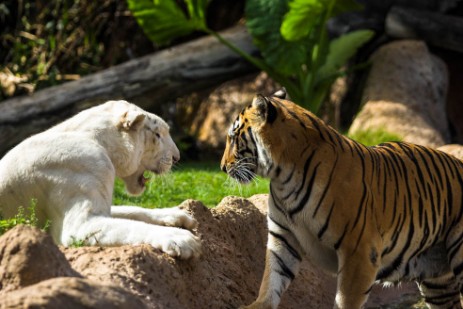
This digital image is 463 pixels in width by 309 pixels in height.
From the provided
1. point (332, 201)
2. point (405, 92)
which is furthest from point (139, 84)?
point (332, 201)

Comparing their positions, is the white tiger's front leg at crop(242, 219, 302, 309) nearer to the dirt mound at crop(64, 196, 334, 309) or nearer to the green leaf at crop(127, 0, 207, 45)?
the dirt mound at crop(64, 196, 334, 309)

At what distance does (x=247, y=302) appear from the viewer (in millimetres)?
6062

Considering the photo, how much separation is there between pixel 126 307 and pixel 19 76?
29.6ft

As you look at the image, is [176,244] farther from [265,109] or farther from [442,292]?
[442,292]

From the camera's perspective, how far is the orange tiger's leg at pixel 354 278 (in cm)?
537

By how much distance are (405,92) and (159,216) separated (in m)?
7.42

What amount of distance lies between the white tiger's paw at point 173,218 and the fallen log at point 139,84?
5.60 meters

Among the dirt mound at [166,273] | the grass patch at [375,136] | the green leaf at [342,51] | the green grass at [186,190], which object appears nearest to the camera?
the dirt mound at [166,273]

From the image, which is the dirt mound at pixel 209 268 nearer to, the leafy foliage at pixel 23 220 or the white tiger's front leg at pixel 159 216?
the white tiger's front leg at pixel 159 216

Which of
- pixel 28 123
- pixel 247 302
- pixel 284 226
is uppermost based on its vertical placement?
pixel 284 226

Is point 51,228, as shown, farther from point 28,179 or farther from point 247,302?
point 247,302

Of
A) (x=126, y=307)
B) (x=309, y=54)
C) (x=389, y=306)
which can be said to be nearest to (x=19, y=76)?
(x=309, y=54)

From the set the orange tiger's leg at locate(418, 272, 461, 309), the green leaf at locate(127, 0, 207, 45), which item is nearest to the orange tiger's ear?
the orange tiger's leg at locate(418, 272, 461, 309)

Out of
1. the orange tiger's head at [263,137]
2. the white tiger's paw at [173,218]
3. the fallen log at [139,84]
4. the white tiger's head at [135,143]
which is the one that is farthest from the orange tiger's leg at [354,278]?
the fallen log at [139,84]
